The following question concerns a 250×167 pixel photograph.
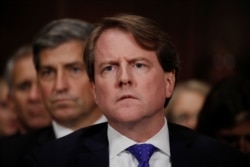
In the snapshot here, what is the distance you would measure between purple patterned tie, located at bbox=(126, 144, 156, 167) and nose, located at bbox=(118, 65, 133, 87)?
259 millimetres

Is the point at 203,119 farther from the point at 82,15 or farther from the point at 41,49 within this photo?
the point at 82,15

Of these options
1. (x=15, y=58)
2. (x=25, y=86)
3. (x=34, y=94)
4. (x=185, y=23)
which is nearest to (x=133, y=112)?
(x=34, y=94)

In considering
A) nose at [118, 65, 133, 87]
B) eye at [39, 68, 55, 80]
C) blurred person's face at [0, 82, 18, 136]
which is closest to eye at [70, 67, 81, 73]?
eye at [39, 68, 55, 80]

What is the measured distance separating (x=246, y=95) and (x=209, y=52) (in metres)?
3.13

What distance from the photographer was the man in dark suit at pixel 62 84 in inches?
139

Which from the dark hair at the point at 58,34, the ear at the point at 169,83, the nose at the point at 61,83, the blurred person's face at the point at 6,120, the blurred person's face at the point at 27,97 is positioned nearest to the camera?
the ear at the point at 169,83

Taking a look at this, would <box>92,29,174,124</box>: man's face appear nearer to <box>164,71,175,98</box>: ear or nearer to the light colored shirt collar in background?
<box>164,71,175,98</box>: ear

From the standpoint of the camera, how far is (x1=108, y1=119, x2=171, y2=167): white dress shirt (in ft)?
9.15

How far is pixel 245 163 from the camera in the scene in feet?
9.39

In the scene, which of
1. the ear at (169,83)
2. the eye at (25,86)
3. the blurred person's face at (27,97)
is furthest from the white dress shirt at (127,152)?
the eye at (25,86)

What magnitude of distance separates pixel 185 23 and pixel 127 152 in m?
3.98

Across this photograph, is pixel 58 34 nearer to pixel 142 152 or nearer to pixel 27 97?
pixel 27 97

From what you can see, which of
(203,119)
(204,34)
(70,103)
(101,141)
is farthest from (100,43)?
(204,34)

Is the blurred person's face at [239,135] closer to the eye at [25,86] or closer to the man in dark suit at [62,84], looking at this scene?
the man in dark suit at [62,84]
